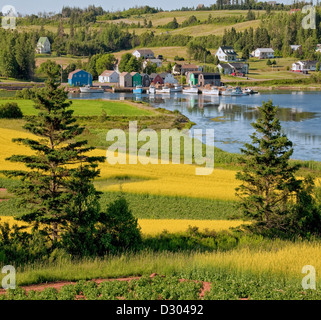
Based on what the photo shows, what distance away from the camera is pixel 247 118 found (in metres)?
61.0

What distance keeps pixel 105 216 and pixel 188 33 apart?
593ft

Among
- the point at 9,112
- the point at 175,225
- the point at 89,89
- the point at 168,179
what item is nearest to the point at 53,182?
the point at 175,225

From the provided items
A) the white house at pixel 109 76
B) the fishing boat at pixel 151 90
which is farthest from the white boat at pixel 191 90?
the white house at pixel 109 76

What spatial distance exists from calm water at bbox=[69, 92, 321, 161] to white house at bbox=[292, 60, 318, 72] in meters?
38.3

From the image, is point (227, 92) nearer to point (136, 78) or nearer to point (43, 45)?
point (136, 78)

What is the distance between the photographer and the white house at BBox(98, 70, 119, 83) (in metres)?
121

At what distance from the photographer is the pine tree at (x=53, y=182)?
1470 cm

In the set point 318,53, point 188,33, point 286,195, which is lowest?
point 286,195

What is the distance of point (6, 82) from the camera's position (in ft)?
342

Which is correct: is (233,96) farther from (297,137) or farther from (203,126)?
(297,137)

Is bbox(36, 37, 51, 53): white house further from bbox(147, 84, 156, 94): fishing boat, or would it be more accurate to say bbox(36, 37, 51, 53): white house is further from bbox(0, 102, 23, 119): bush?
bbox(0, 102, 23, 119): bush

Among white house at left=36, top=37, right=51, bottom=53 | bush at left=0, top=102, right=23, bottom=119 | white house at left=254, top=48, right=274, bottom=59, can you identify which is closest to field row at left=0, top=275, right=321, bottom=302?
bush at left=0, top=102, right=23, bottom=119

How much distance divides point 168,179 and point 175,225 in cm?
935

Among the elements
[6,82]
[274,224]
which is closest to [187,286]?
[274,224]
